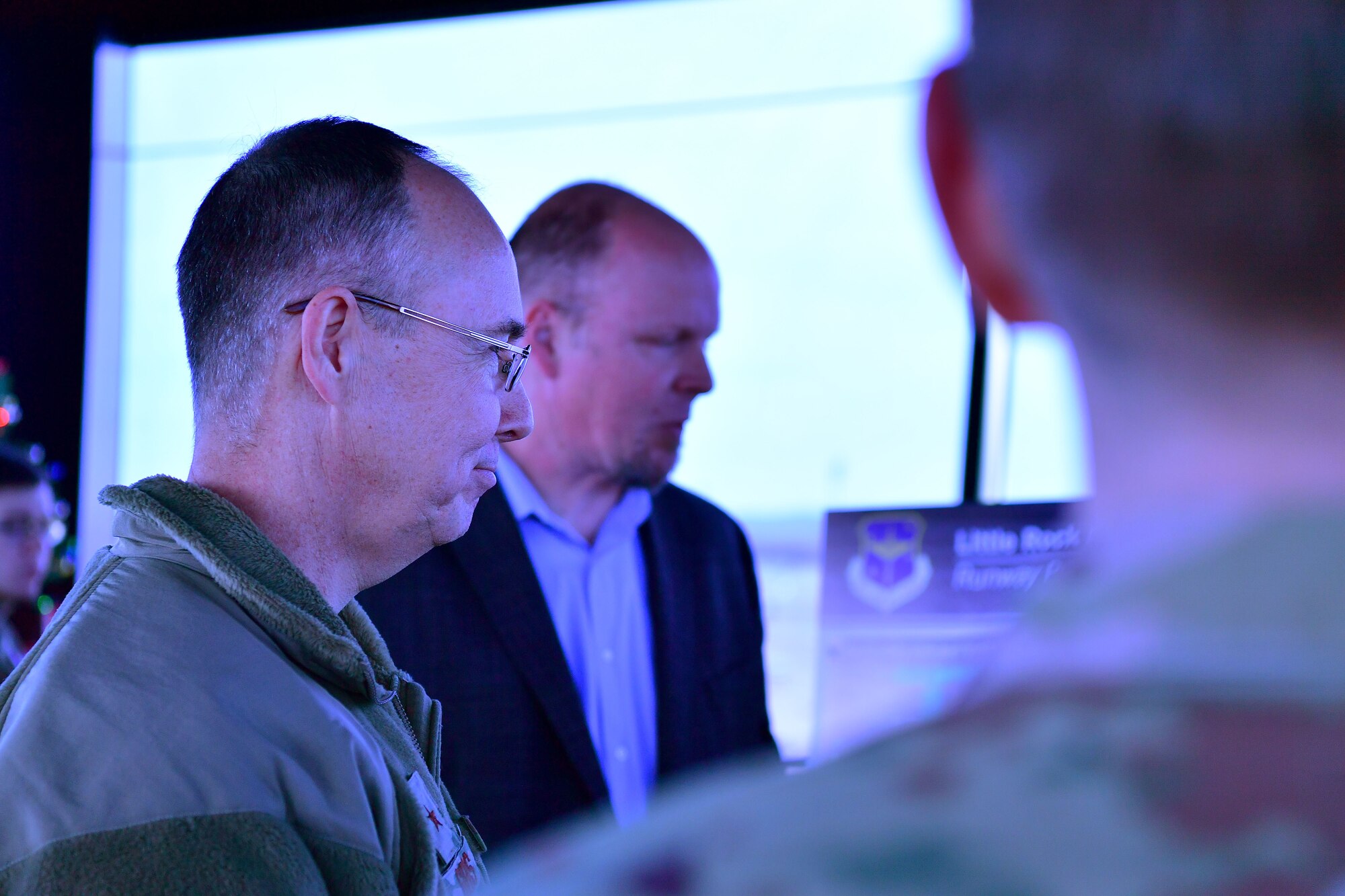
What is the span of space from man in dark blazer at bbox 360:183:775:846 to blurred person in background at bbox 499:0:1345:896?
1783 millimetres

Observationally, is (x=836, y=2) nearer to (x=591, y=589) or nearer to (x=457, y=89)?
(x=457, y=89)

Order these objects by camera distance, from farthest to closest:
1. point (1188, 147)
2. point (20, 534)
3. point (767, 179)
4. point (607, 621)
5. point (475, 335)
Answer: point (767, 179) → point (20, 534) → point (607, 621) → point (475, 335) → point (1188, 147)

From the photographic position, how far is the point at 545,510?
2.56 metres

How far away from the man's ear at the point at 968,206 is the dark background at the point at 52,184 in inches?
249

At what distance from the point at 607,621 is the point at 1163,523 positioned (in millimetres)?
2119

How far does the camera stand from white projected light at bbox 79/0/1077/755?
527 cm

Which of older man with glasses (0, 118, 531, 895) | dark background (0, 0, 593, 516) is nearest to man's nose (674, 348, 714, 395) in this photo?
older man with glasses (0, 118, 531, 895)

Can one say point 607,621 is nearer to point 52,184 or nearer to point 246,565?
point 246,565

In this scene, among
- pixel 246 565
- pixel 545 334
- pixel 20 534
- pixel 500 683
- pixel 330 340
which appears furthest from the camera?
pixel 20 534

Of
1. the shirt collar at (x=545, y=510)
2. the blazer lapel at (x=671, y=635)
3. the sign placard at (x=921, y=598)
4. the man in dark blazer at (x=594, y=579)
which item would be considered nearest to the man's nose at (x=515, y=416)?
the man in dark blazer at (x=594, y=579)

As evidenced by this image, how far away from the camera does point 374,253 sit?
4.59ft

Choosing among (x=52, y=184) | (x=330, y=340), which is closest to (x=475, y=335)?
(x=330, y=340)

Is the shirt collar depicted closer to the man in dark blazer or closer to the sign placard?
the man in dark blazer

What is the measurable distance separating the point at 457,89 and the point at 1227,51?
572 cm
